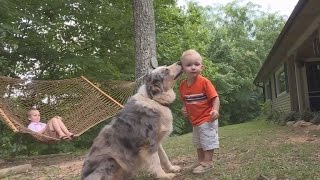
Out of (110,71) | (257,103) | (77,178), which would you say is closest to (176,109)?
(110,71)

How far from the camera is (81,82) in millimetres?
6969

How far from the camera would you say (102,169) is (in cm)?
361

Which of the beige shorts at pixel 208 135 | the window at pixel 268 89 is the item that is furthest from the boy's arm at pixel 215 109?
the window at pixel 268 89

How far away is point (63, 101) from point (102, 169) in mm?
4109

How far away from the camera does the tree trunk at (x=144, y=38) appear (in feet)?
26.5

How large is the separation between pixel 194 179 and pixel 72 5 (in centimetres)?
847

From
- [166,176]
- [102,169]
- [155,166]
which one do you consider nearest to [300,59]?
[166,176]

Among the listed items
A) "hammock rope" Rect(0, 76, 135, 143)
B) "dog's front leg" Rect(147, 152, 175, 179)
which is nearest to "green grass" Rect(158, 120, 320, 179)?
"dog's front leg" Rect(147, 152, 175, 179)

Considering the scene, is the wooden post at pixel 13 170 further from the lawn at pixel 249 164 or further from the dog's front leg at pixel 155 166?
the dog's front leg at pixel 155 166

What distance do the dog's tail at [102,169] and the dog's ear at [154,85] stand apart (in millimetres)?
847

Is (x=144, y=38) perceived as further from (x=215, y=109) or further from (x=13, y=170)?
(x=215, y=109)

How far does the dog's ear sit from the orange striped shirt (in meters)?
0.40

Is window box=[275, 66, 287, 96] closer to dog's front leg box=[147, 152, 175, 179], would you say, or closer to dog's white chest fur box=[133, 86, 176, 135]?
dog's white chest fur box=[133, 86, 176, 135]

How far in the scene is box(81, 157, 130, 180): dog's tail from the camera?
3.58m
